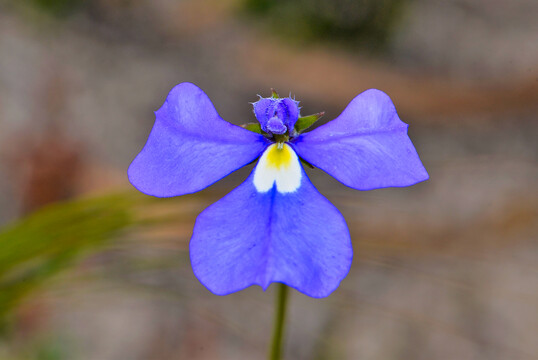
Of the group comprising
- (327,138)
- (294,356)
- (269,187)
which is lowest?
(294,356)

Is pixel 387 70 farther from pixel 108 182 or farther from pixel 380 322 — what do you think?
pixel 108 182

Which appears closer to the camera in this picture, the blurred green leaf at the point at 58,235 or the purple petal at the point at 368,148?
the purple petal at the point at 368,148

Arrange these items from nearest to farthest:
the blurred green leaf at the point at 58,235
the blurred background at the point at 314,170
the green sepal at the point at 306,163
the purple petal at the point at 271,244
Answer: the purple petal at the point at 271,244 → the green sepal at the point at 306,163 → the blurred green leaf at the point at 58,235 → the blurred background at the point at 314,170

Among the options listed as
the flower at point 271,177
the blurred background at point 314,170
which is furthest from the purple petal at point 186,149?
the blurred background at point 314,170

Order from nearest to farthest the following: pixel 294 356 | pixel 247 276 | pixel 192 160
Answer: pixel 247 276, pixel 192 160, pixel 294 356

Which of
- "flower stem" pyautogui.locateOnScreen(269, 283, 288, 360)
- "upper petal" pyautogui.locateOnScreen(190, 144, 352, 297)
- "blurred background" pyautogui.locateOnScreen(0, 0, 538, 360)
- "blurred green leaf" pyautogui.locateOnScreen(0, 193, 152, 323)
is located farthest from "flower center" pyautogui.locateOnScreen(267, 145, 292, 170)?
"blurred background" pyautogui.locateOnScreen(0, 0, 538, 360)

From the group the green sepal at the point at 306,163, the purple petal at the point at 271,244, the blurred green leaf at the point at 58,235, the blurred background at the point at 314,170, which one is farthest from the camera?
the blurred background at the point at 314,170

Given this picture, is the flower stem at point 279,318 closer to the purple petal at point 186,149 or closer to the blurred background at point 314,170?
the purple petal at point 186,149

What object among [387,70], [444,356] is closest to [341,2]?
[387,70]
